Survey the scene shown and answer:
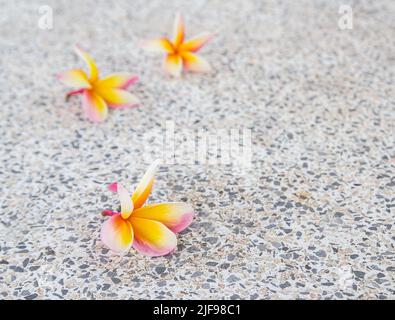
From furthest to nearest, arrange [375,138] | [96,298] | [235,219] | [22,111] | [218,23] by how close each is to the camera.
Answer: [218,23], [22,111], [375,138], [235,219], [96,298]

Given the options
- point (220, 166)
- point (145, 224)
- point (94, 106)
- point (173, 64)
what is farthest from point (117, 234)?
point (173, 64)

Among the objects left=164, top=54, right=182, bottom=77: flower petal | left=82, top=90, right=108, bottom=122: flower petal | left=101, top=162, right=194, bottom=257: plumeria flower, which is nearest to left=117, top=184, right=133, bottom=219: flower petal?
left=101, top=162, right=194, bottom=257: plumeria flower

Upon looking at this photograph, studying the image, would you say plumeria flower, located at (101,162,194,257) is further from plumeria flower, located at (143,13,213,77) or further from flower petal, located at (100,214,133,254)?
plumeria flower, located at (143,13,213,77)

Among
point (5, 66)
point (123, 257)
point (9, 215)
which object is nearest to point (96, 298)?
point (123, 257)

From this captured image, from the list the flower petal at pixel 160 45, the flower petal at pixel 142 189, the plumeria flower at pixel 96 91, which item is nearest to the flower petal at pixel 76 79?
the plumeria flower at pixel 96 91

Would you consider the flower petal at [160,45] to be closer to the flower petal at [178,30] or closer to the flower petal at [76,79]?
the flower petal at [178,30]

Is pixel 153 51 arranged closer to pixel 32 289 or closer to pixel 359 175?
pixel 359 175
